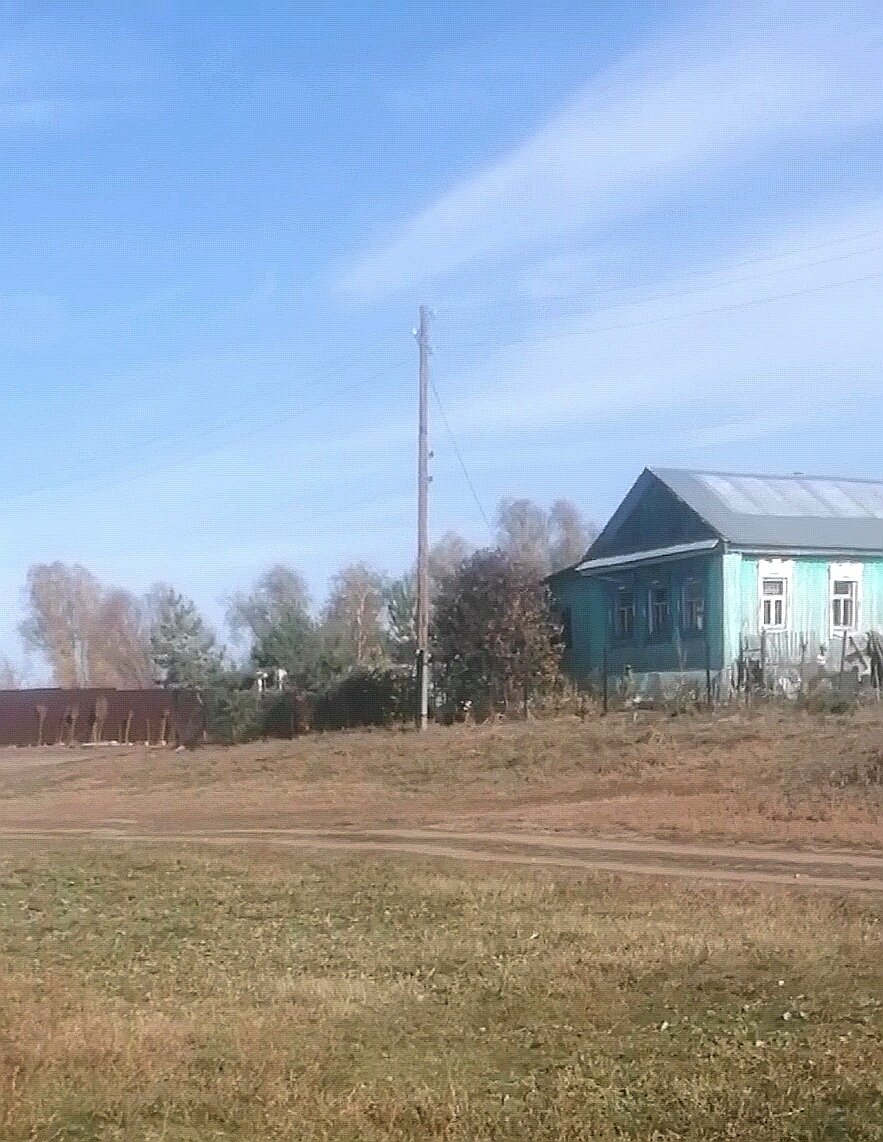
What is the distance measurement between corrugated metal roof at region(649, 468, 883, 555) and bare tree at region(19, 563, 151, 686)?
59846 millimetres

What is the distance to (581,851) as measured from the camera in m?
19.8

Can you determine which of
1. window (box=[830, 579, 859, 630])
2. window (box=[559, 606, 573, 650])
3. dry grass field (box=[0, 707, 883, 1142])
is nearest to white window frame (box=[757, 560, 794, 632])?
window (box=[830, 579, 859, 630])

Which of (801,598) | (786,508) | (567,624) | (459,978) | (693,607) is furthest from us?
(567,624)

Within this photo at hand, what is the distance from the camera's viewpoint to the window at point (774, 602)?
39312mm

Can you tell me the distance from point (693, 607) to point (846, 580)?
3942mm

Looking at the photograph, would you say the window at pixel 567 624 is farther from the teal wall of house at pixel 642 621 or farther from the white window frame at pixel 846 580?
the white window frame at pixel 846 580

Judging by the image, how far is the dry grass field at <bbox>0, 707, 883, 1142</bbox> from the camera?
7.18m

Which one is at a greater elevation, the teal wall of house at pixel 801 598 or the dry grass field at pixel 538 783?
the teal wall of house at pixel 801 598

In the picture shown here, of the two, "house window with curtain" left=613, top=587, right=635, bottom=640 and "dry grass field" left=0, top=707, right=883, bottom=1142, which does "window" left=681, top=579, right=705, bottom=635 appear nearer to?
"house window with curtain" left=613, top=587, right=635, bottom=640

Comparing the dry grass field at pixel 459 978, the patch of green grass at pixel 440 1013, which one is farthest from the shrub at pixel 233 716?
the patch of green grass at pixel 440 1013

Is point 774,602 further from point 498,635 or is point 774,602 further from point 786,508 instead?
point 498,635

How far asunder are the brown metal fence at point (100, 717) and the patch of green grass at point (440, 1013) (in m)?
33.6

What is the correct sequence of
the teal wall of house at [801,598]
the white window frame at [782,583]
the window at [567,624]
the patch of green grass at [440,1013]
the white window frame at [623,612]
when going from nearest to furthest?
the patch of green grass at [440,1013], the teal wall of house at [801,598], the white window frame at [782,583], the white window frame at [623,612], the window at [567,624]

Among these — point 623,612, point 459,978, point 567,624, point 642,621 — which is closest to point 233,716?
point 567,624
